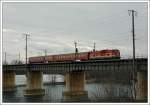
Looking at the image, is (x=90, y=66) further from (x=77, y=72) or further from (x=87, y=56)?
(x=77, y=72)

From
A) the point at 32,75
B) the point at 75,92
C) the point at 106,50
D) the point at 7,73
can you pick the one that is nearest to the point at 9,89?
the point at 7,73

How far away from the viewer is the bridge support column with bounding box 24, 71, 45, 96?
41.6m

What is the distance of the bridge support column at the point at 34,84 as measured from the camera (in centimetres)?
4159

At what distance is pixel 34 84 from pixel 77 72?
9.68 metres

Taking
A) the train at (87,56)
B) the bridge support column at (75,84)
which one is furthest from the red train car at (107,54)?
the bridge support column at (75,84)

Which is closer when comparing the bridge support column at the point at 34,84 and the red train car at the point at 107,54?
the red train car at the point at 107,54

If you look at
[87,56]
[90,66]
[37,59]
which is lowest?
[90,66]

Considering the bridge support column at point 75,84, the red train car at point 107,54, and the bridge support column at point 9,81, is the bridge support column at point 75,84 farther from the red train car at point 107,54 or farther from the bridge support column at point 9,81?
the bridge support column at point 9,81

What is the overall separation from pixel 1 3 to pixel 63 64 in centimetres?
2769

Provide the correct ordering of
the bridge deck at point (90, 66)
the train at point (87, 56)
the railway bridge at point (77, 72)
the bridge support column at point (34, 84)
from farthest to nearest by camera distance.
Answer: the bridge support column at point (34, 84)
the train at point (87, 56)
the railway bridge at point (77, 72)
the bridge deck at point (90, 66)

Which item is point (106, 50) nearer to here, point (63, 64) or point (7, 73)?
point (63, 64)

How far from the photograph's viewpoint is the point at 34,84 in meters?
43.0

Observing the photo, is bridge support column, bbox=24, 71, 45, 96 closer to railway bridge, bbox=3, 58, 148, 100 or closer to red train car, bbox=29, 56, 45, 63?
railway bridge, bbox=3, 58, 148, 100

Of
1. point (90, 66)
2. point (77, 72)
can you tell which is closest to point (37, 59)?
point (77, 72)
